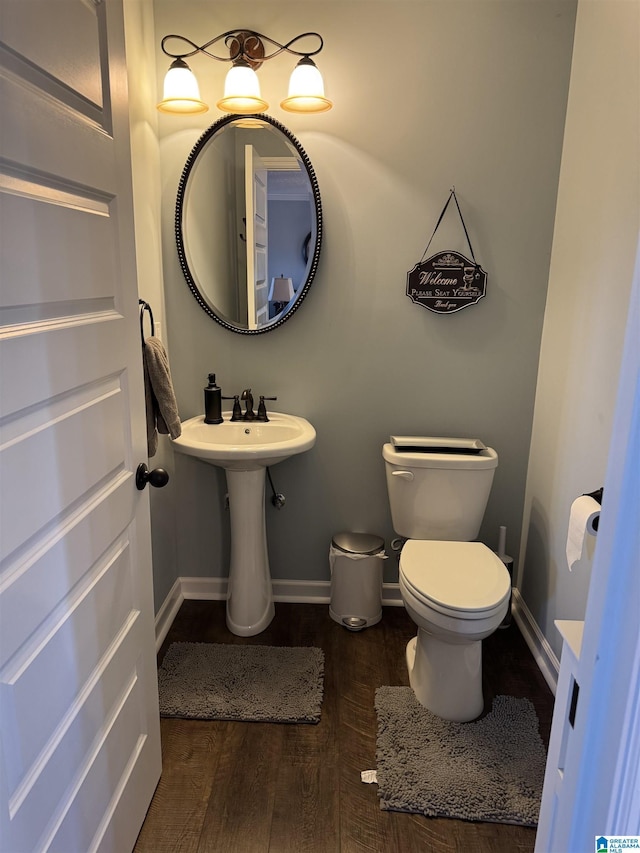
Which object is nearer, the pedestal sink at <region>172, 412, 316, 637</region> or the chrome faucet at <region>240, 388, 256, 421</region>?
the pedestal sink at <region>172, 412, 316, 637</region>

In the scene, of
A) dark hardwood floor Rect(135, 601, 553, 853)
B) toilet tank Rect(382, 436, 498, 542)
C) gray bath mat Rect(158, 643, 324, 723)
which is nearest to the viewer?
dark hardwood floor Rect(135, 601, 553, 853)

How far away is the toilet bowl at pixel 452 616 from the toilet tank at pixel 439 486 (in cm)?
19

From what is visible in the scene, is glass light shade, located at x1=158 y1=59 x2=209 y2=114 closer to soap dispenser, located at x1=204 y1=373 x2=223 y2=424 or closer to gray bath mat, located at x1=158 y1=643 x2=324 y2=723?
soap dispenser, located at x1=204 y1=373 x2=223 y2=424

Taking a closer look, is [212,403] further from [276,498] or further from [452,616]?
[452,616]

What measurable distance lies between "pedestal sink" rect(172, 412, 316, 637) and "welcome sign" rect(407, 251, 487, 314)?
0.70 meters

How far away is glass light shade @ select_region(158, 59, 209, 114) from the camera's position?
7.20 ft

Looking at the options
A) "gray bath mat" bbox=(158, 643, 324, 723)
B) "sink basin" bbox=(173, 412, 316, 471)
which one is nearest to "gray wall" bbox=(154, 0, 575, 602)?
"sink basin" bbox=(173, 412, 316, 471)

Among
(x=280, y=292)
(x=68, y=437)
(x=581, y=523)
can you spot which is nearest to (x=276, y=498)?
(x=280, y=292)

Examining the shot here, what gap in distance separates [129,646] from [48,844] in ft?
1.46

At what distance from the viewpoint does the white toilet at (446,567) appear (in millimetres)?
1944

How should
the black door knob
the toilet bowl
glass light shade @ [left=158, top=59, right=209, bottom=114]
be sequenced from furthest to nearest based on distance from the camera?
glass light shade @ [left=158, top=59, right=209, bottom=114], the toilet bowl, the black door knob

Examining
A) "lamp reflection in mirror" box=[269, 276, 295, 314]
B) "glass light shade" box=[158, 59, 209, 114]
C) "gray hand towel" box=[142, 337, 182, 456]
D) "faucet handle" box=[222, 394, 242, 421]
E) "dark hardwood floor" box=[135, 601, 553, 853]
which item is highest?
"glass light shade" box=[158, 59, 209, 114]

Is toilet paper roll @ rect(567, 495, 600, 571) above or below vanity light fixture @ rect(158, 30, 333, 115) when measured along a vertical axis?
below

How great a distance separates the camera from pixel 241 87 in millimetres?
2178
